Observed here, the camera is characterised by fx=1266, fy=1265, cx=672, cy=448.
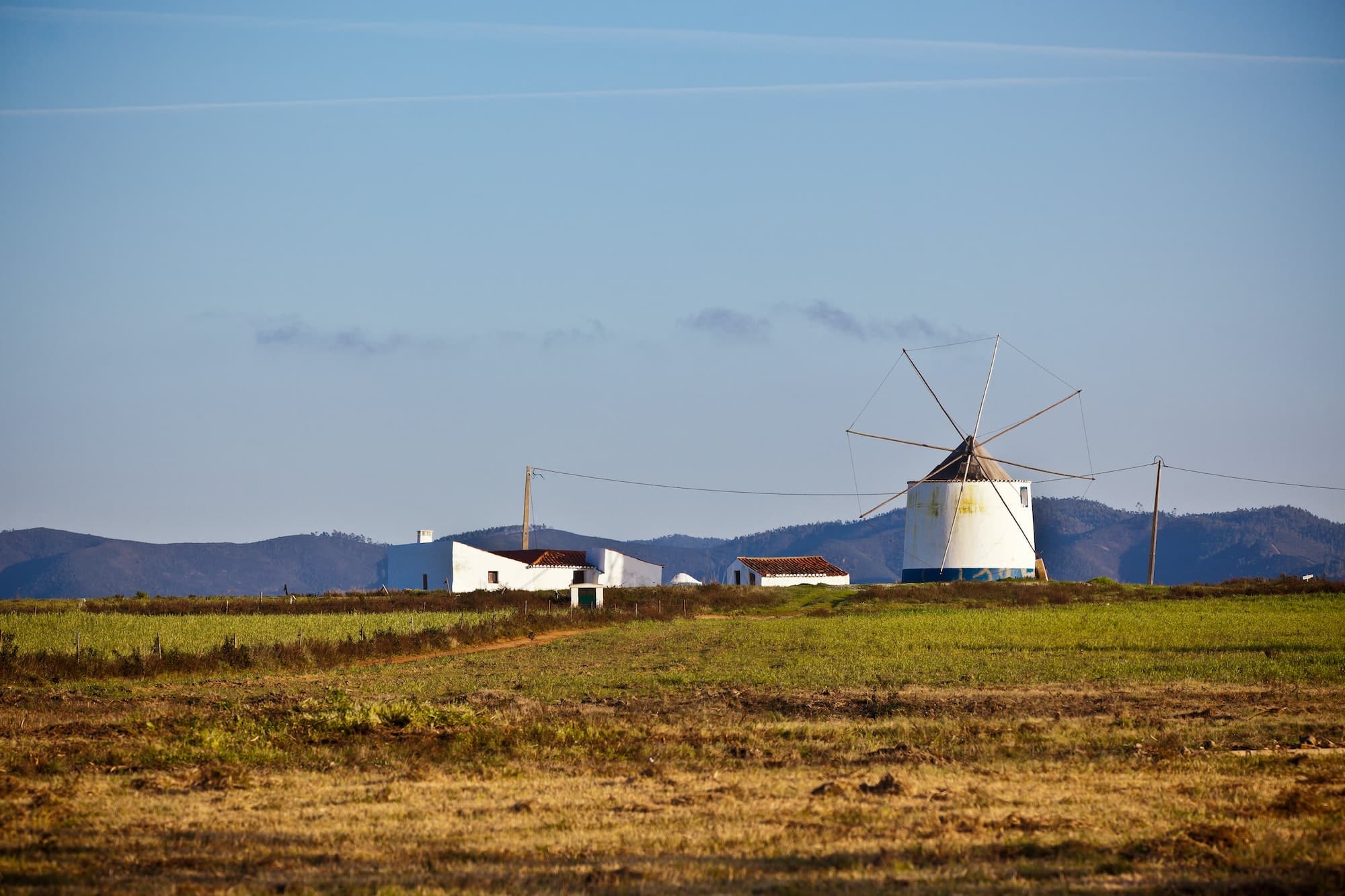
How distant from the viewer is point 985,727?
724 inches

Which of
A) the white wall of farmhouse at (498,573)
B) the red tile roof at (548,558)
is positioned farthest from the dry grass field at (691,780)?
the red tile roof at (548,558)

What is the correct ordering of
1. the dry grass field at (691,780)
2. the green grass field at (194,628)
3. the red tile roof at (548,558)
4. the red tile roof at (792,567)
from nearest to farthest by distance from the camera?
1. the dry grass field at (691,780)
2. the green grass field at (194,628)
3. the red tile roof at (548,558)
4. the red tile roof at (792,567)

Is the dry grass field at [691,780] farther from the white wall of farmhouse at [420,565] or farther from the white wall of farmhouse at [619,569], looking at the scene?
the white wall of farmhouse at [619,569]

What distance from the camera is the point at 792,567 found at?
311 feet

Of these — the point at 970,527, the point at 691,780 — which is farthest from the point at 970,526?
the point at 691,780

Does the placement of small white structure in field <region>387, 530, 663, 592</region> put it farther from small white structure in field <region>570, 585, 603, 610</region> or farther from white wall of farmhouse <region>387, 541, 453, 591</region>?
small white structure in field <region>570, 585, 603, 610</region>

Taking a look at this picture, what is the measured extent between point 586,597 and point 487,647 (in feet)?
69.2

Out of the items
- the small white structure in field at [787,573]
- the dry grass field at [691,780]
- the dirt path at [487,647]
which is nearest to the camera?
the dry grass field at [691,780]

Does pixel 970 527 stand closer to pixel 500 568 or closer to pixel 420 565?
pixel 500 568

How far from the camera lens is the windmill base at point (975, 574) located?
7850 centimetres

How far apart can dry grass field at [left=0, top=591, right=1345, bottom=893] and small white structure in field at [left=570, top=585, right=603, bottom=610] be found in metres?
30.4

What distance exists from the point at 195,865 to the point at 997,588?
6203 cm

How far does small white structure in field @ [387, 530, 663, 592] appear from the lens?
275ft

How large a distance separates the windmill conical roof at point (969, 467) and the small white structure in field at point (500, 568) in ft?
72.4
